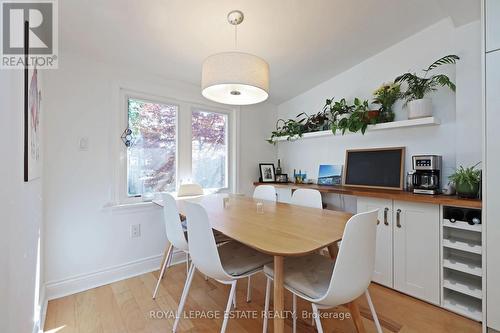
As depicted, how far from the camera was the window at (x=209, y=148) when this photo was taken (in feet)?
9.61

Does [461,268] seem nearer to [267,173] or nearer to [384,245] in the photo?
[384,245]

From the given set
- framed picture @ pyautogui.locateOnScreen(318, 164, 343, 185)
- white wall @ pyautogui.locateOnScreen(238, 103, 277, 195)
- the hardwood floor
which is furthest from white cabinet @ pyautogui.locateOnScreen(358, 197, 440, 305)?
white wall @ pyautogui.locateOnScreen(238, 103, 277, 195)

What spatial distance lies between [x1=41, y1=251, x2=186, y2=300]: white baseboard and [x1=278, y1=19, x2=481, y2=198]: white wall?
2.37 m

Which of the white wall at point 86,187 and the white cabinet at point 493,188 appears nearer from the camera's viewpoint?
the white cabinet at point 493,188

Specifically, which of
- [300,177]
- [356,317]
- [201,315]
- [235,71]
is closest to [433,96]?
[300,177]

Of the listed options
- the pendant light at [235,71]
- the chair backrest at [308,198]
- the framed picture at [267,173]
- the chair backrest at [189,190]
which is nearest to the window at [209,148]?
the chair backrest at [189,190]

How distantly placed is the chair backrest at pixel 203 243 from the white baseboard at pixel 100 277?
4.57ft

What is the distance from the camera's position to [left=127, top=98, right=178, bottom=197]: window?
8.02 feet

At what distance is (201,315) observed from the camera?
173 cm

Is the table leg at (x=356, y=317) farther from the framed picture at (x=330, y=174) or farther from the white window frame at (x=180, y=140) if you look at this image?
the white window frame at (x=180, y=140)

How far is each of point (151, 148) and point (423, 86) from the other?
9.42 ft

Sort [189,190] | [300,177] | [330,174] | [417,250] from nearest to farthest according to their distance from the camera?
[417,250], [189,190], [330,174], [300,177]

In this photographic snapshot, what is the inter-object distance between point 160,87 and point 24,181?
1.87m

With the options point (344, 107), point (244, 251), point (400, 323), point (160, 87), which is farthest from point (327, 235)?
point (160, 87)
